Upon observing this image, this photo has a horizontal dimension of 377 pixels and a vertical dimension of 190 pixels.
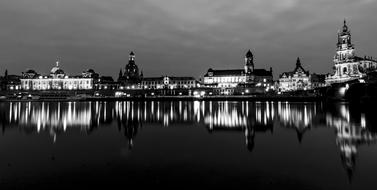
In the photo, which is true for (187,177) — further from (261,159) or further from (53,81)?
(53,81)

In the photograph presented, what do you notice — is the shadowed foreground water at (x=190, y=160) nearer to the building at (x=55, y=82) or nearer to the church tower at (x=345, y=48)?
the church tower at (x=345, y=48)

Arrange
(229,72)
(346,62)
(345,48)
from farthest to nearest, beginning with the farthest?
(229,72), (345,48), (346,62)

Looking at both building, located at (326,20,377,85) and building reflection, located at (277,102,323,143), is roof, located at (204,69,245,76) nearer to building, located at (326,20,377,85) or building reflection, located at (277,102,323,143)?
building, located at (326,20,377,85)

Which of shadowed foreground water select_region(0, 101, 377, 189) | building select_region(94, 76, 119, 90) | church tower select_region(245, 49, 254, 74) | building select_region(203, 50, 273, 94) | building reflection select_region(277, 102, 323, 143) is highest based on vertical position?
church tower select_region(245, 49, 254, 74)

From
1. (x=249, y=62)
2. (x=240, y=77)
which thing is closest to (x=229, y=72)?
(x=240, y=77)

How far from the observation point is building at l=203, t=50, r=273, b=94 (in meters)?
165

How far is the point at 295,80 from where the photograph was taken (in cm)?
13938

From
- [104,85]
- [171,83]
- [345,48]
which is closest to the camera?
[345,48]

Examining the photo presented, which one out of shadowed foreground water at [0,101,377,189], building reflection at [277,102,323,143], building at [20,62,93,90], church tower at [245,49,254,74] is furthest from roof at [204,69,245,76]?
shadowed foreground water at [0,101,377,189]

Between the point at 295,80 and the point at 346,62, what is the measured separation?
129 ft

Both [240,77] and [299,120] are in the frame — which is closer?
[299,120]

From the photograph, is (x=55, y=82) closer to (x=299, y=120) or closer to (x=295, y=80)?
(x=295, y=80)

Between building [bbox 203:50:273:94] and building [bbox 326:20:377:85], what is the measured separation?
179 feet

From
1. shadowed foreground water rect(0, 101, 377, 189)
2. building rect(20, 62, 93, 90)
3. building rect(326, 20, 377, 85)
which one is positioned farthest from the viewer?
building rect(20, 62, 93, 90)
